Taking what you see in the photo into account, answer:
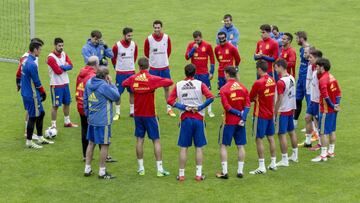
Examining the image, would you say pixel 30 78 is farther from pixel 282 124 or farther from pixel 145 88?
pixel 282 124

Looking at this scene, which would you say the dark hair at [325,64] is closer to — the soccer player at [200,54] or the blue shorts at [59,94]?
the soccer player at [200,54]

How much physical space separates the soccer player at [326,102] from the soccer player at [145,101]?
3592 mm

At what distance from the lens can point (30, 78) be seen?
15.9 m

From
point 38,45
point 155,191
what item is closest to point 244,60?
point 38,45

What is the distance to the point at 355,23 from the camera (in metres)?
31.2

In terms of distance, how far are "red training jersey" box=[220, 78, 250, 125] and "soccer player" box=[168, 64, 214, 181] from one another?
33 centimetres

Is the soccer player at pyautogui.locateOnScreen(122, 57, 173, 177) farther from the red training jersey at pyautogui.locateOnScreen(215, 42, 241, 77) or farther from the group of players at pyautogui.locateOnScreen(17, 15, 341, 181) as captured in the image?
the red training jersey at pyautogui.locateOnScreen(215, 42, 241, 77)

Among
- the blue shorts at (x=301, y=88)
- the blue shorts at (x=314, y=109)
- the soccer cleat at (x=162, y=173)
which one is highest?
the blue shorts at (x=301, y=88)

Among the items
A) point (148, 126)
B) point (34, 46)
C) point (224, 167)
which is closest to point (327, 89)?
point (224, 167)

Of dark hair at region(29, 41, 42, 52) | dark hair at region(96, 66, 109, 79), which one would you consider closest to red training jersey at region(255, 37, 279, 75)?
dark hair at region(96, 66, 109, 79)

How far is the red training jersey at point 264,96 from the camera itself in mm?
14281

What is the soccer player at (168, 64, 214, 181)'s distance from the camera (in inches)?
542

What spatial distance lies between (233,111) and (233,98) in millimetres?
286

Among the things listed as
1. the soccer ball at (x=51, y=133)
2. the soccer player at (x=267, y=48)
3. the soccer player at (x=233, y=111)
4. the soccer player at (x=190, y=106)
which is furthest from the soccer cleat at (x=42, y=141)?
the soccer player at (x=267, y=48)
